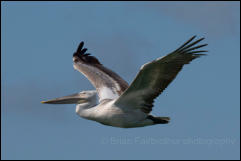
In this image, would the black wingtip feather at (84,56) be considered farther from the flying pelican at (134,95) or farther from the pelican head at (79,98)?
the pelican head at (79,98)

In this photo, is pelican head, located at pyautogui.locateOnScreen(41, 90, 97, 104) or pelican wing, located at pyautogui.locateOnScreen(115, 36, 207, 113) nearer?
pelican wing, located at pyautogui.locateOnScreen(115, 36, 207, 113)

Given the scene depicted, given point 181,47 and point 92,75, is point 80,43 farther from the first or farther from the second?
point 181,47

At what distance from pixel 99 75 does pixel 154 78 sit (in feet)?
13.7

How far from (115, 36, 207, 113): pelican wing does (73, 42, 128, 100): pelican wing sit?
73.1 inches

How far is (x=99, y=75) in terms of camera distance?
1752cm

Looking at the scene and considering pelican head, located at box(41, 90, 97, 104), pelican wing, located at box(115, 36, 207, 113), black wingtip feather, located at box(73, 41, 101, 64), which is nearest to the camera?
pelican wing, located at box(115, 36, 207, 113)

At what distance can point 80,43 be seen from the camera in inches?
776

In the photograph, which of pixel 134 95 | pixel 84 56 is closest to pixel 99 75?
pixel 84 56

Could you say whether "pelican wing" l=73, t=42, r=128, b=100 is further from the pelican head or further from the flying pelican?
the pelican head

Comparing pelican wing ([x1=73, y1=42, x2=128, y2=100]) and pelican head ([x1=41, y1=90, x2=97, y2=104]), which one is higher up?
pelican wing ([x1=73, y1=42, x2=128, y2=100])

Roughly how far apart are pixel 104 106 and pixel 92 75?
3057 millimetres

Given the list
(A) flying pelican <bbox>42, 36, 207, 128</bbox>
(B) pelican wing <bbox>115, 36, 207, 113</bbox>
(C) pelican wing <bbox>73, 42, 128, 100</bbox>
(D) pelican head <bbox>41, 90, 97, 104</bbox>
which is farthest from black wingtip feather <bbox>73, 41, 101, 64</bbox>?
(B) pelican wing <bbox>115, 36, 207, 113</bbox>

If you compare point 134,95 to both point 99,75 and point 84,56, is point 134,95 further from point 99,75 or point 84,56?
point 84,56

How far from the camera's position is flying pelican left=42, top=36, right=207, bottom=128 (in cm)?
1314
